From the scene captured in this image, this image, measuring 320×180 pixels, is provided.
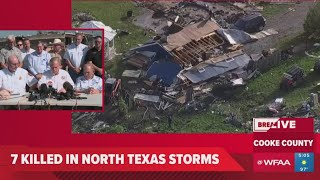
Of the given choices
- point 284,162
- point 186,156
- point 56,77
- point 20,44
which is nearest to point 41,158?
point 56,77

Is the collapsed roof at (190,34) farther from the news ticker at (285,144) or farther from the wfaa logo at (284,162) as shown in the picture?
the wfaa logo at (284,162)

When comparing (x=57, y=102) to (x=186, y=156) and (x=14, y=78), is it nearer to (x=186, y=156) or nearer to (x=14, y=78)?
(x=14, y=78)

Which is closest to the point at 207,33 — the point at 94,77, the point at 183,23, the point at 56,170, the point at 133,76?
the point at 183,23

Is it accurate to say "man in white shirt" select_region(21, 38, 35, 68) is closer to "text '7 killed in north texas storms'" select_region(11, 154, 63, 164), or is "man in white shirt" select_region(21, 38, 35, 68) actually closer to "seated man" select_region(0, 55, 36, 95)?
"seated man" select_region(0, 55, 36, 95)

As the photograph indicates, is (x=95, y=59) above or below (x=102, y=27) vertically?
below

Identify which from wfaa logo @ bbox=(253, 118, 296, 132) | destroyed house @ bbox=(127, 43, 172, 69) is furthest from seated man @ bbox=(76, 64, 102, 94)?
wfaa logo @ bbox=(253, 118, 296, 132)

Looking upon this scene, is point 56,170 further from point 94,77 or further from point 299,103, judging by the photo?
point 299,103
